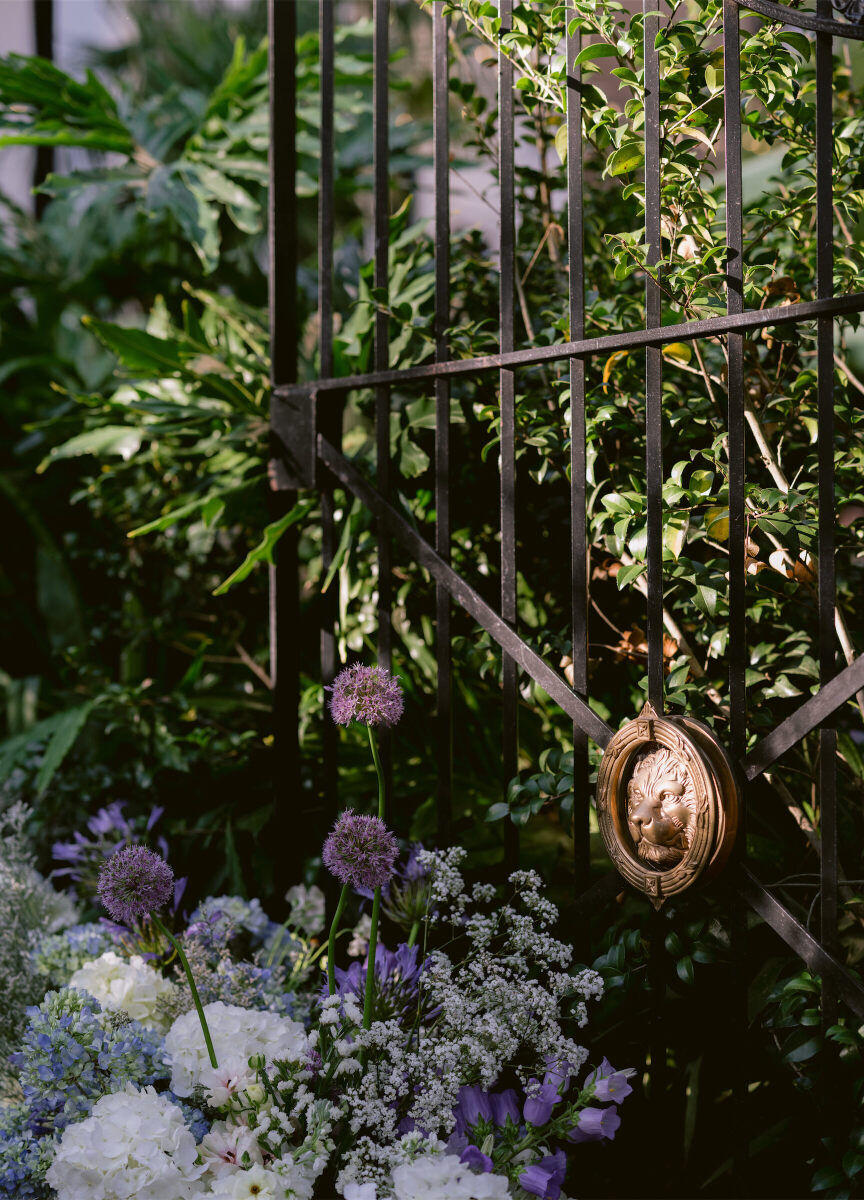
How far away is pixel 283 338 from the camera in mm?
2172

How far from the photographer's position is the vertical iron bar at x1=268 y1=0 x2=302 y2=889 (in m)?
2.15

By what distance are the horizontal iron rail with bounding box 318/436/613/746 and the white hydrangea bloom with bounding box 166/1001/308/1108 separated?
67cm

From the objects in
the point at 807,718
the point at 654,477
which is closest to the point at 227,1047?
the point at 807,718

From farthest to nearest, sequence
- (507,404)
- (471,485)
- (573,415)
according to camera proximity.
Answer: (471,485)
(507,404)
(573,415)

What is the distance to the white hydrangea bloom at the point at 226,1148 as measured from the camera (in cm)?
120

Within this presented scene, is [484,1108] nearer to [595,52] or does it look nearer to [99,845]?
[99,845]

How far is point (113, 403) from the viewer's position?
249cm

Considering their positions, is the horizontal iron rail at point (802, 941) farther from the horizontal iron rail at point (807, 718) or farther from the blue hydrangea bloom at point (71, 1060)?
the blue hydrangea bloom at point (71, 1060)

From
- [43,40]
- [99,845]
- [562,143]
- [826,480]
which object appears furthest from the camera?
[43,40]

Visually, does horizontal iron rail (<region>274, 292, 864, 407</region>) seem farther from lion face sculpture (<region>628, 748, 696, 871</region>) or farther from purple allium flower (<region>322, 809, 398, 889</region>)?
purple allium flower (<region>322, 809, 398, 889</region>)

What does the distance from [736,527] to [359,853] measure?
29.5 inches

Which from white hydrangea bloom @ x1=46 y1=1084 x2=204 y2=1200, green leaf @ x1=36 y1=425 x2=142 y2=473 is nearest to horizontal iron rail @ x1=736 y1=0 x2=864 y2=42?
white hydrangea bloom @ x1=46 y1=1084 x2=204 y2=1200

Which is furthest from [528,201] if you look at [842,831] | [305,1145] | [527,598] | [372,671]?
[305,1145]

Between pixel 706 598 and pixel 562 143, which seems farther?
pixel 562 143
